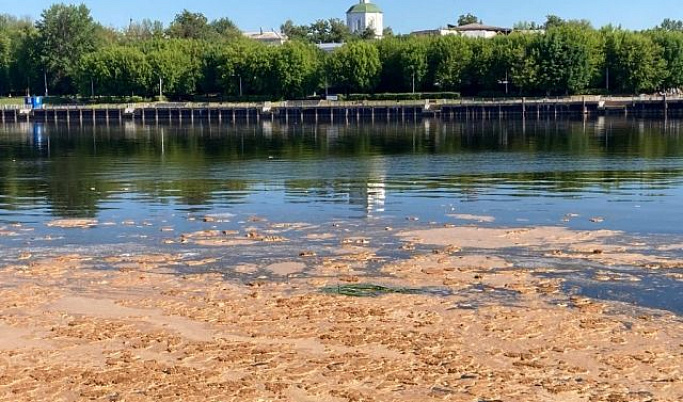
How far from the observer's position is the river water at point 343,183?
2903 cm

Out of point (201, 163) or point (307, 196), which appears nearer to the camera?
point (307, 196)

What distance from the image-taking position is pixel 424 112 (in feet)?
387

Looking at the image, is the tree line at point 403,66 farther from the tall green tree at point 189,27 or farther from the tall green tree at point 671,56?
the tall green tree at point 189,27

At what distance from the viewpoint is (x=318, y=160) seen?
180 feet

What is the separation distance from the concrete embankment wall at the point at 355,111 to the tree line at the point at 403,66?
28.9 ft

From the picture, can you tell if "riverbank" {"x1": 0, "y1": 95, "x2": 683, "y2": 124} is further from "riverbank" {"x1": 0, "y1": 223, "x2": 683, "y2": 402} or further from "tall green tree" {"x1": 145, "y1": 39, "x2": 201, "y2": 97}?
"riverbank" {"x1": 0, "y1": 223, "x2": 683, "y2": 402}

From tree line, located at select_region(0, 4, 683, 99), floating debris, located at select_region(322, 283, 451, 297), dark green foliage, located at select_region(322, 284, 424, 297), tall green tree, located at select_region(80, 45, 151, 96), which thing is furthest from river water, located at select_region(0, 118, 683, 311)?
tall green tree, located at select_region(80, 45, 151, 96)

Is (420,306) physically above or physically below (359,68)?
below

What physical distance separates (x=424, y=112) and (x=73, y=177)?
76408 mm

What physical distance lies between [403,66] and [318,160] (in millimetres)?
80255

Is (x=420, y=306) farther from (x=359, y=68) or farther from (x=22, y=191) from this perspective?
(x=359, y=68)

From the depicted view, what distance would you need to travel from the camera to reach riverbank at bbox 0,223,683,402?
1397 cm

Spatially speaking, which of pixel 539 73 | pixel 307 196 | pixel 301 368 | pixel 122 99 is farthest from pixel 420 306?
pixel 122 99

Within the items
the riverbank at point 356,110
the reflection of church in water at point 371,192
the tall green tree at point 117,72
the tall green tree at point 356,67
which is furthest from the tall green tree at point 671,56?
the reflection of church in water at point 371,192
